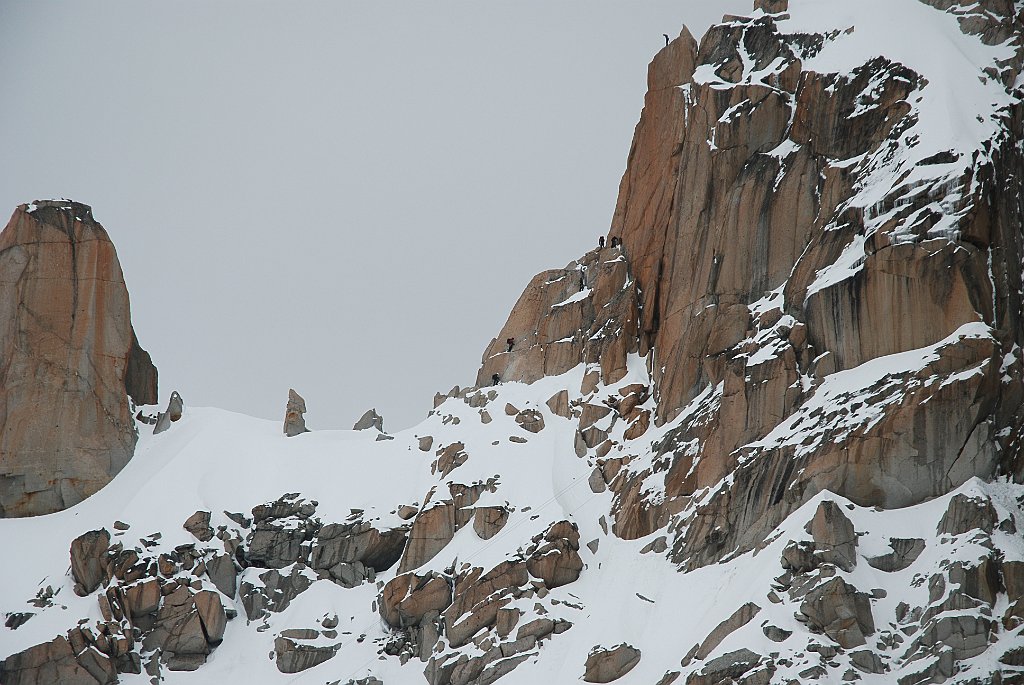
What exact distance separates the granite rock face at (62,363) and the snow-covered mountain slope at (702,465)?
113 inches

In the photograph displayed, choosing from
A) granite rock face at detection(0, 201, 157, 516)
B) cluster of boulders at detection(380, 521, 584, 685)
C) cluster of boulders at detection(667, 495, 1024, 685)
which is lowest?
cluster of boulders at detection(380, 521, 584, 685)

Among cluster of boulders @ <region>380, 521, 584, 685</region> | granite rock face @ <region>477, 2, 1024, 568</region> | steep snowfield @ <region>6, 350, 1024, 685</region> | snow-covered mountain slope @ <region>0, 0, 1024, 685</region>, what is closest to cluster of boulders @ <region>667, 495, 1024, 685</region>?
snow-covered mountain slope @ <region>0, 0, 1024, 685</region>

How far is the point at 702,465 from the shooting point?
75250mm

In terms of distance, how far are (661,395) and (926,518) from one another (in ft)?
67.3

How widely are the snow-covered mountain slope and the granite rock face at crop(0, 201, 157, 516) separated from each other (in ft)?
9.42

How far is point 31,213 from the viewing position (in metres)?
104

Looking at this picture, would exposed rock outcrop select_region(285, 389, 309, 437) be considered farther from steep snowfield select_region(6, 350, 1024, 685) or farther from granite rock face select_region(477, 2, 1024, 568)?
granite rock face select_region(477, 2, 1024, 568)

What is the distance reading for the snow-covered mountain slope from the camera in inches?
2549

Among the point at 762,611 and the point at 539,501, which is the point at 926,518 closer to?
the point at 762,611

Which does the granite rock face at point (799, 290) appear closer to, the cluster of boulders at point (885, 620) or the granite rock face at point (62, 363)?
the cluster of boulders at point (885, 620)

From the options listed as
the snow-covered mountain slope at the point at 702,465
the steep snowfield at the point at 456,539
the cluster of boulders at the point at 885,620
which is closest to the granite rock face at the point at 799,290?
the snow-covered mountain slope at the point at 702,465

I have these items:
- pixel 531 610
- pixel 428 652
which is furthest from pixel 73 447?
pixel 531 610

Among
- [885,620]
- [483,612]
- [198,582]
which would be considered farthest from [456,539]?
[885,620]

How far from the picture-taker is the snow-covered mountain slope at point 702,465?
6475 centimetres
